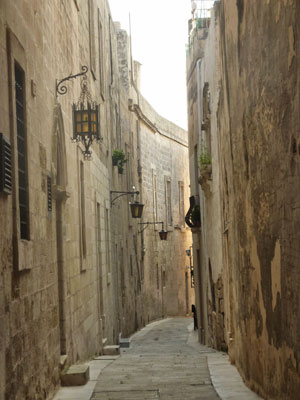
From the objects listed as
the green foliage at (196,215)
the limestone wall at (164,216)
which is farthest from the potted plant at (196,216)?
the limestone wall at (164,216)

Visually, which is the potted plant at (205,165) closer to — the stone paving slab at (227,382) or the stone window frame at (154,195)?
the stone paving slab at (227,382)

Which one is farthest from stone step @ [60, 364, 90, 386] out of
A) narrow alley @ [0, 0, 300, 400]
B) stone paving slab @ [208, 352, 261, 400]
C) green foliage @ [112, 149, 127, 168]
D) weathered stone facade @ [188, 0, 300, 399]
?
green foliage @ [112, 149, 127, 168]

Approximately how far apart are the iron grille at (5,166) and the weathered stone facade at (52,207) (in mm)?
91

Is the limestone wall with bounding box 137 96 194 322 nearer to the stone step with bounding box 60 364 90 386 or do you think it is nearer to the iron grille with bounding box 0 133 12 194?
the stone step with bounding box 60 364 90 386

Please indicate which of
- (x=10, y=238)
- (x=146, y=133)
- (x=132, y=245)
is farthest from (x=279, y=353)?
(x=146, y=133)

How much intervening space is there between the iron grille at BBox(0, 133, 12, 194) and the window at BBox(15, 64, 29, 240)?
0.80 m

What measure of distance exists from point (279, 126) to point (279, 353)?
6.80ft

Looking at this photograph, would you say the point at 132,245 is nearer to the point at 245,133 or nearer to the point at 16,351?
the point at 245,133

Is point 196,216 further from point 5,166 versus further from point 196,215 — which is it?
point 5,166

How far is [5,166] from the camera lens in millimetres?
5691

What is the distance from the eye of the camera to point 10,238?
5883mm

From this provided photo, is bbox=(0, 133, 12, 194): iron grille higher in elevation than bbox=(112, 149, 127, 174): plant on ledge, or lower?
lower

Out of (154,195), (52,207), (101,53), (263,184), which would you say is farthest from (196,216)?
(154,195)

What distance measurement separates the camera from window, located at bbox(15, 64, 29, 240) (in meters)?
6.69
